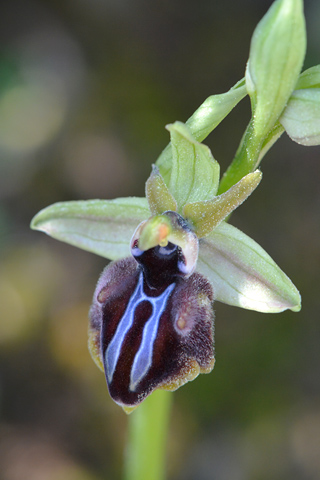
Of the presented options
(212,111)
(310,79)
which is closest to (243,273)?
(212,111)

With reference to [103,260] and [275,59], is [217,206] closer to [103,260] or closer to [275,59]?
[275,59]

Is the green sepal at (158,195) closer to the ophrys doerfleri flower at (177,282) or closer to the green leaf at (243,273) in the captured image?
the ophrys doerfleri flower at (177,282)

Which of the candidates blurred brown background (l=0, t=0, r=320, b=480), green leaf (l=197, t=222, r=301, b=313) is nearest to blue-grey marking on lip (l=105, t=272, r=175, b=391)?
green leaf (l=197, t=222, r=301, b=313)

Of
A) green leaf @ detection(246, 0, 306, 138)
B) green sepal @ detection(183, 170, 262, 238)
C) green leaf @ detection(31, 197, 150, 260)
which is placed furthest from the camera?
green leaf @ detection(31, 197, 150, 260)

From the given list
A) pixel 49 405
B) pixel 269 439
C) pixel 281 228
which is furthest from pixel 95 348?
pixel 281 228

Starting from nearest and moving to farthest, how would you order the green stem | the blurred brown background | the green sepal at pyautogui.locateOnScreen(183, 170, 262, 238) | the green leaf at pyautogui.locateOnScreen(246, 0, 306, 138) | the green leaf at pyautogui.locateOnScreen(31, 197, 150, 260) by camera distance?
1. the green leaf at pyautogui.locateOnScreen(246, 0, 306, 138)
2. the green sepal at pyautogui.locateOnScreen(183, 170, 262, 238)
3. the green leaf at pyautogui.locateOnScreen(31, 197, 150, 260)
4. the green stem
5. the blurred brown background

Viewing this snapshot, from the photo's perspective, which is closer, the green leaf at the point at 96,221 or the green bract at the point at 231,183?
the green bract at the point at 231,183

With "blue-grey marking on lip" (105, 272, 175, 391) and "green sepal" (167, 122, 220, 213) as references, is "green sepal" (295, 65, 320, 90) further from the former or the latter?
"blue-grey marking on lip" (105, 272, 175, 391)

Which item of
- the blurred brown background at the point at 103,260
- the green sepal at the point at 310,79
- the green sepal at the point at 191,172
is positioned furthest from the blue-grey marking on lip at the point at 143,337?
the blurred brown background at the point at 103,260
